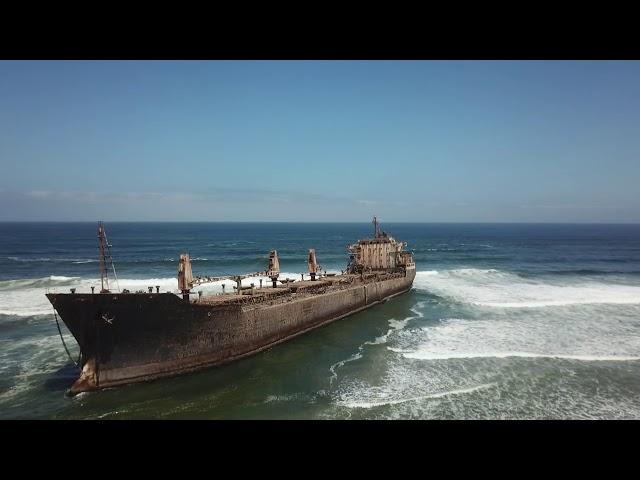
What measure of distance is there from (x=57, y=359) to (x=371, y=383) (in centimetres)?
1947

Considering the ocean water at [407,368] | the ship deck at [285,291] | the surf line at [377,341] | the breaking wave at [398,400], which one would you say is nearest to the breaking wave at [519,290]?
the ocean water at [407,368]

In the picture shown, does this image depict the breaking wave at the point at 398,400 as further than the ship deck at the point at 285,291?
No

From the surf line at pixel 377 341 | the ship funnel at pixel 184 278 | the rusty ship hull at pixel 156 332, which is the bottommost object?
the surf line at pixel 377 341

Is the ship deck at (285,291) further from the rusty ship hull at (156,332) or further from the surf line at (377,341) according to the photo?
the surf line at (377,341)

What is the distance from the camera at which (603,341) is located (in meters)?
28.3

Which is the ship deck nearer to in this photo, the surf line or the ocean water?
the ocean water

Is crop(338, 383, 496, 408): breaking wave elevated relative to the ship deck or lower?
lower

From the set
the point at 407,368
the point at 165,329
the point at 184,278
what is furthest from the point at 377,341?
the point at 165,329

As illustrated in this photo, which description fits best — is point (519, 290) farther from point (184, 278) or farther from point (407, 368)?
point (184, 278)

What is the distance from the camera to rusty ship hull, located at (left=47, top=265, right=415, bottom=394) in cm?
2039

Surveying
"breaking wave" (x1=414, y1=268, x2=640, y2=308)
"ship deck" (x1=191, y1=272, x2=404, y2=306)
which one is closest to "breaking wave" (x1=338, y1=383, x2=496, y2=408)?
"ship deck" (x1=191, y1=272, x2=404, y2=306)

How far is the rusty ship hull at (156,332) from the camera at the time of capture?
2039 centimetres

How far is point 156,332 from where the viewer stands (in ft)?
69.9

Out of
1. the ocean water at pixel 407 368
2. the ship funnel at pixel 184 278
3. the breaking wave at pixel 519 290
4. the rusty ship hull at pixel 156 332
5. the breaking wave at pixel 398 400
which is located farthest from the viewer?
the breaking wave at pixel 519 290
